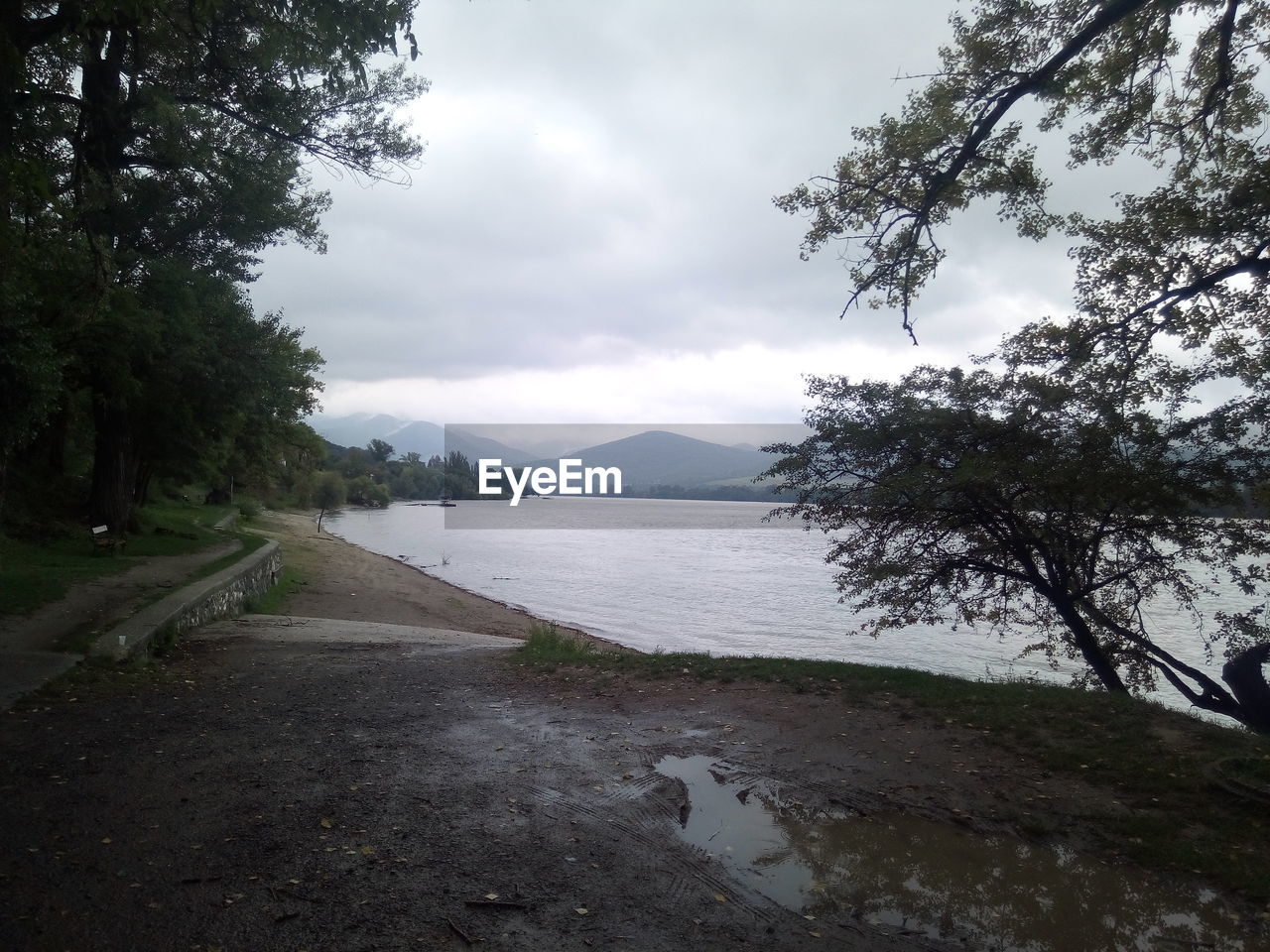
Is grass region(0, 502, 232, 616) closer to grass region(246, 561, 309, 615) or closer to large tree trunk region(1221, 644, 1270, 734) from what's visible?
grass region(246, 561, 309, 615)

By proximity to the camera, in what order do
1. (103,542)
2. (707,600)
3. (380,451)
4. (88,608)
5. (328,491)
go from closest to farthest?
(88,608)
(103,542)
(707,600)
(328,491)
(380,451)

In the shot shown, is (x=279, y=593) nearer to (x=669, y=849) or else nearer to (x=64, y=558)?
(x=64, y=558)

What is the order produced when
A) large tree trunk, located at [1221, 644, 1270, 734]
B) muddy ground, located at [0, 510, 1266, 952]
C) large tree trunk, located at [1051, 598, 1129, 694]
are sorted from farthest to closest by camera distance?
large tree trunk, located at [1051, 598, 1129, 694] → large tree trunk, located at [1221, 644, 1270, 734] → muddy ground, located at [0, 510, 1266, 952]

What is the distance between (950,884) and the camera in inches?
163

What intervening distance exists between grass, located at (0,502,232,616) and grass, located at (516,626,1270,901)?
798 centimetres

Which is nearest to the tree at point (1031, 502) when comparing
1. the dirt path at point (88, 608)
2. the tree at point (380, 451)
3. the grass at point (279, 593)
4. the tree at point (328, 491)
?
the dirt path at point (88, 608)

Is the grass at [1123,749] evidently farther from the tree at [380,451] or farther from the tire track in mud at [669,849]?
the tree at [380,451]

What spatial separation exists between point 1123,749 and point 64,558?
18275mm

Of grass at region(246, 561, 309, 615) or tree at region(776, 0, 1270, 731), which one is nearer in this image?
tree at region(776, 0, 1270, 731)

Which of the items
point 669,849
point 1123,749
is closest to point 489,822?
point 669,849

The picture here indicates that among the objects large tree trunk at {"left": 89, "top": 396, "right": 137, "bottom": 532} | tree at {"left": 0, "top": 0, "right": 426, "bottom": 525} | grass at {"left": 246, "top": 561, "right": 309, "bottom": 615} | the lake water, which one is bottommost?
the lake water

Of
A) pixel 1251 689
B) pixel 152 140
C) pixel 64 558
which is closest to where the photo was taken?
pixel 1251 689

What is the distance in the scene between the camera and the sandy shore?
65.9ft

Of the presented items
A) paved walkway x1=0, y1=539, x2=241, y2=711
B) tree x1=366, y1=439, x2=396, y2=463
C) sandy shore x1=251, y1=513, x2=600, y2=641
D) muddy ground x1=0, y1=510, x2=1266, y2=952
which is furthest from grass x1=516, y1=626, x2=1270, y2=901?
tree x1=366, y1=439, x2=396, y2=463
